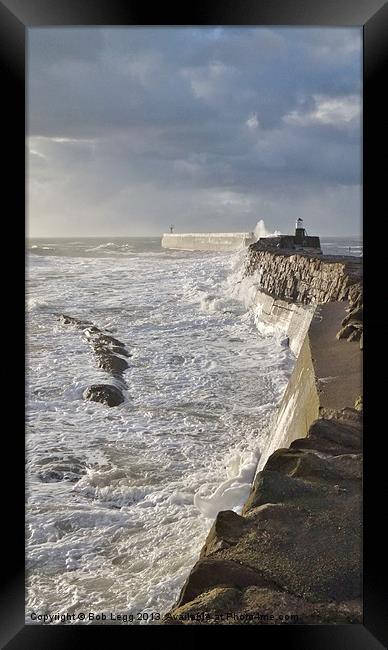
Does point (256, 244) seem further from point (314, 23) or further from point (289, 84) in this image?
point (314, 23)

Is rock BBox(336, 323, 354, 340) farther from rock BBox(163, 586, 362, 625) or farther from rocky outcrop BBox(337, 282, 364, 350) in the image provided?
rock BBox(163, 586, 362, 625)

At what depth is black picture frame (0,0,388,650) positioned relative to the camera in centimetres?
235

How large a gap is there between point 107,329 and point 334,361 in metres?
1.22

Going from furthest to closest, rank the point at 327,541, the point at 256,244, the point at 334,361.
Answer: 1. the point at 256,244
2. the point at 334,361
3. the point at 327,541

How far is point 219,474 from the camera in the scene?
276cm

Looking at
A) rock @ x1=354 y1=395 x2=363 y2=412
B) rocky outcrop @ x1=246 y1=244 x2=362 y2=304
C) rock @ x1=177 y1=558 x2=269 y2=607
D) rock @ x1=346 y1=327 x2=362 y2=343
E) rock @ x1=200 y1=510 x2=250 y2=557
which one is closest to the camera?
rock @ x1=177 y1=558 x2=269 y2=607

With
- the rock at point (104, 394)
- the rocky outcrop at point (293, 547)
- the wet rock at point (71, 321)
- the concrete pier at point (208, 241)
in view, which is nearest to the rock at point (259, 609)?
the rocky outcrop at point (293, 547)

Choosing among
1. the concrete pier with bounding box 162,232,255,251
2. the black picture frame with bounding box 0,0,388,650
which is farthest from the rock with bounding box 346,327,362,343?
the concrete pier with bounding box 162,232,255,251

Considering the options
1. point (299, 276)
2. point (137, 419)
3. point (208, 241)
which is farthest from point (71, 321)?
point (299, 276)

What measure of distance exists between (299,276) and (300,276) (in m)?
0.01

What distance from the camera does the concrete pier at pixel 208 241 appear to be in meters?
2.87

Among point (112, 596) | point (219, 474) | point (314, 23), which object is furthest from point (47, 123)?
point (112, 596)

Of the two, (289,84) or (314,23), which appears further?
(289,84)

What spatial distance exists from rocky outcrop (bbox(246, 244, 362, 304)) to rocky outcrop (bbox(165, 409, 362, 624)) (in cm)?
76
